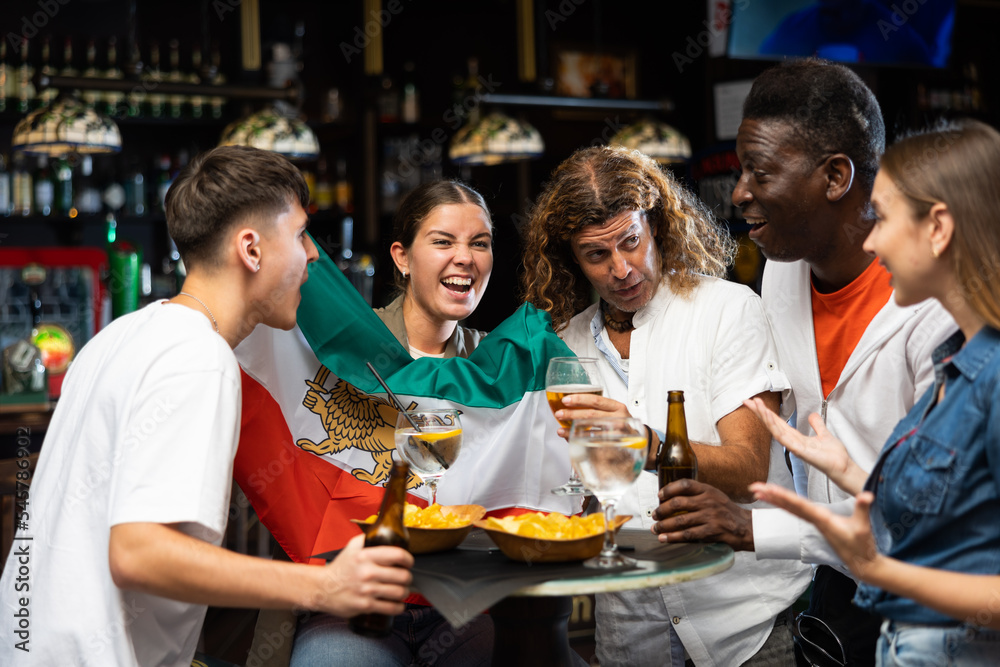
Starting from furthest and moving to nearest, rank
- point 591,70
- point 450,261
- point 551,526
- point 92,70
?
point 591,70 < point 92,70 < point 450,261 < point 551,526

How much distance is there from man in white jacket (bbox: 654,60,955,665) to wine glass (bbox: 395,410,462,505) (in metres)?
0.83

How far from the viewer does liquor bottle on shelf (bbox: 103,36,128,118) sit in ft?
17.1

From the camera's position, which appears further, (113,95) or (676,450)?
(113,95)

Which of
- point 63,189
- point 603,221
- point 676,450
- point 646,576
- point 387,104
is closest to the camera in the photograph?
point 646,576

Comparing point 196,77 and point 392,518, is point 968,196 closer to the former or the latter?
point 392,518

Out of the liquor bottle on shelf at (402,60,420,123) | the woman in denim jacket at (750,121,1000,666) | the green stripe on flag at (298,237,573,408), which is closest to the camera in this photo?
the woman in denim jacket at (750,121,1000,666)

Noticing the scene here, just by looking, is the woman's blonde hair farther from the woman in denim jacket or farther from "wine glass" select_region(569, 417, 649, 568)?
"wine glass" select_region(569, 417, 649, 568)

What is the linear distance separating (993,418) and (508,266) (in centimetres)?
483

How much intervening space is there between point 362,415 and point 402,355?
0.17m

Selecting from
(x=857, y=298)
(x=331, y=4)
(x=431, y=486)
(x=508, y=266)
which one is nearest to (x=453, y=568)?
(x=431, y=486)

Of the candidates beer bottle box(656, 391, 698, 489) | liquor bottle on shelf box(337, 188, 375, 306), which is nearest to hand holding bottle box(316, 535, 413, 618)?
beer bottle box(656, 391, 698, 489)

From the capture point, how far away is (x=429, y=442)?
5.67ft

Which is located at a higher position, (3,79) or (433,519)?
(3,79)

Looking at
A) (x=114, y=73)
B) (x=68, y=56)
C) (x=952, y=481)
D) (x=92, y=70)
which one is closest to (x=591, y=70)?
(x=114, y=73)
